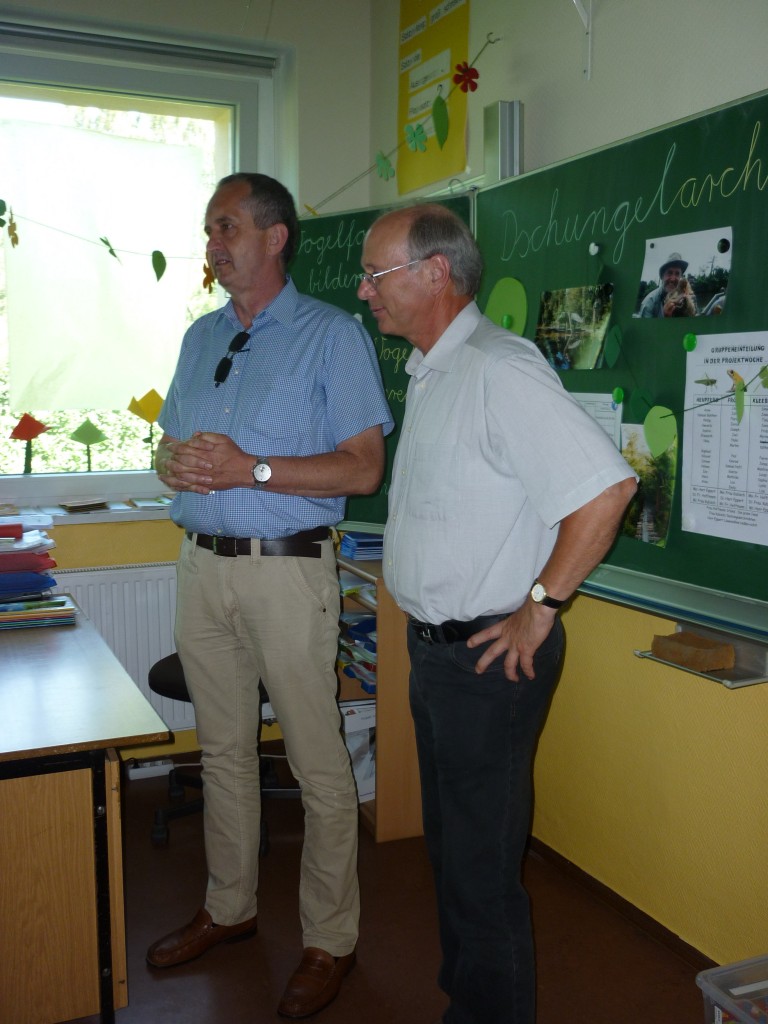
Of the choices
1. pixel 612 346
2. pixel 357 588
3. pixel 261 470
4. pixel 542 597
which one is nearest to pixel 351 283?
pixel 357 588

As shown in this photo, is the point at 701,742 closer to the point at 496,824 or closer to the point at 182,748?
the point at 496,824

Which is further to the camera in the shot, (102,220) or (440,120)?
(102,220)

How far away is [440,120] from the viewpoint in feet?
9.64

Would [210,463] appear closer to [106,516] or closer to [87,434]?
[106,516]

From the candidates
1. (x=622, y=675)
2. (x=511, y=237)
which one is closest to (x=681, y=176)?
(x=511, y=237)

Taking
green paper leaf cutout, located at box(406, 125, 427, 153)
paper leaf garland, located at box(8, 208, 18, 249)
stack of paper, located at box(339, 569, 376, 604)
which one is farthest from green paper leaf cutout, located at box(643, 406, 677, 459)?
paper leaf garland, located at box(8, 208, 18, 249)

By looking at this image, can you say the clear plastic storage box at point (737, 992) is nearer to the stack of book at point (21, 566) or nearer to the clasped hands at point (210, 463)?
the clasped hands at point (210, 463)

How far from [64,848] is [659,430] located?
1.46 meters

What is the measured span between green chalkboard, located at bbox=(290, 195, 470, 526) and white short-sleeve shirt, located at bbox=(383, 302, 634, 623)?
1201 mm

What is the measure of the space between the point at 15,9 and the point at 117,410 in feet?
4.54

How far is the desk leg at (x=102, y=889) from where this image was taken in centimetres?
166

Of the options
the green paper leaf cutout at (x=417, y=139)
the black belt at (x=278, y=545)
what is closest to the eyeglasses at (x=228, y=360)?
the black belt at (x=278, y=545)

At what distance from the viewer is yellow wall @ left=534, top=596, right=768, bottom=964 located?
6.75 ft

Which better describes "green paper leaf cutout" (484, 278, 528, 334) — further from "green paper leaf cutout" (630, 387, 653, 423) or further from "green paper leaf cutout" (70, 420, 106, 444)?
"green paper leaf cutout" (70, 420, 106, 444)
